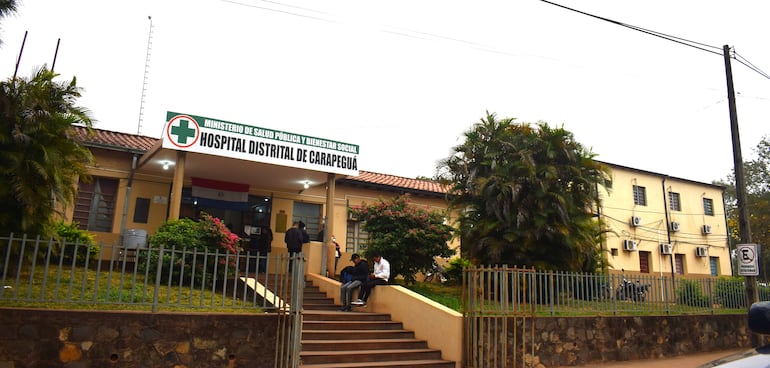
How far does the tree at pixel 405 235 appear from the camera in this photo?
1451 centimetres

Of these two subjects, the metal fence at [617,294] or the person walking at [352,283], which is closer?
the metal fence at [617,294]

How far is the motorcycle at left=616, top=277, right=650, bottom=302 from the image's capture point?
12.5 metres

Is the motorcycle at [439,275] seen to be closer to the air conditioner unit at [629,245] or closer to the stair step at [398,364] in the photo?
the stair step at [398,364]

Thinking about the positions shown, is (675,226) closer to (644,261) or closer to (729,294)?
(644,261)

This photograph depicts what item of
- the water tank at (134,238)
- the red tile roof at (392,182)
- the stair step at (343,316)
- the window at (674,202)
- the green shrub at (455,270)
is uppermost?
the window at (674,202)

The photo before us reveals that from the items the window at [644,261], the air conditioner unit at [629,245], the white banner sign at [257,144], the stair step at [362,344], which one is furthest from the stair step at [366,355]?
the window at [644,261]

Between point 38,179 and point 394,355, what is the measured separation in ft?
21.8

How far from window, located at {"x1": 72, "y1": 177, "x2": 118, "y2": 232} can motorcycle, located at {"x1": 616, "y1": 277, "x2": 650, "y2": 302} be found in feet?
45.3

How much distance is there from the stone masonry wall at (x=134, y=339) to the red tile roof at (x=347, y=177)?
688cm

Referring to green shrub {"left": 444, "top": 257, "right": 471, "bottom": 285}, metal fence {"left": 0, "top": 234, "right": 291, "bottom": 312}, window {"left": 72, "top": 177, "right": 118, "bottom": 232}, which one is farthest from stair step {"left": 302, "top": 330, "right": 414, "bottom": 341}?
window {"left": 72, "top": 177, "right": 118, "bottom": 232}

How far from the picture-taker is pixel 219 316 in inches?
307

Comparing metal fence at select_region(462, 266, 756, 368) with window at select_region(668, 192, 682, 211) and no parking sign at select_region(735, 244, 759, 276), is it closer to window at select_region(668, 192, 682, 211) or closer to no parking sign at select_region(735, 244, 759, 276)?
no parking sign at select_region(735, 244, 759, 276)

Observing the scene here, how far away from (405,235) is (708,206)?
982 inches

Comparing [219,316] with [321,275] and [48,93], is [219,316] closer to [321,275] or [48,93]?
[48,93]
